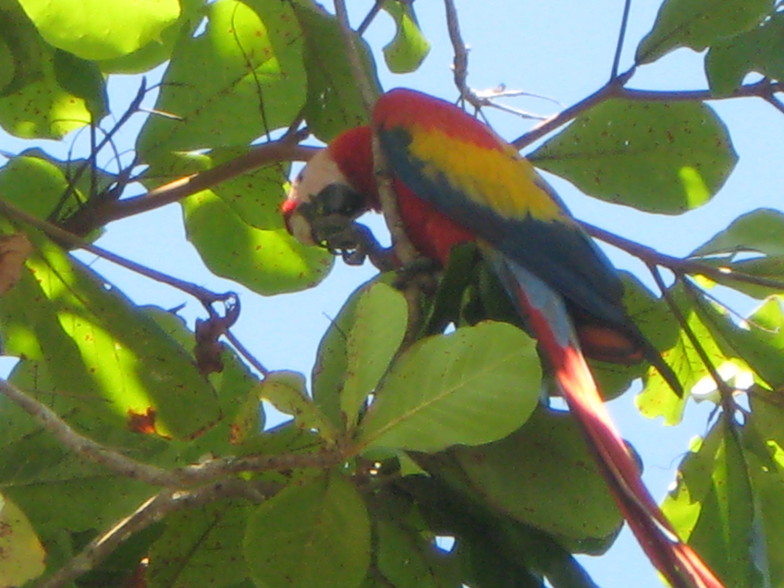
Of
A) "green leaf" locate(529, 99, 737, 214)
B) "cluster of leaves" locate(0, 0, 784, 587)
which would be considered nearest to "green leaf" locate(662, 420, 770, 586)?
"cluster of leaves" locate(0, 0, 784, 587)

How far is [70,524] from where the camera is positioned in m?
1.25

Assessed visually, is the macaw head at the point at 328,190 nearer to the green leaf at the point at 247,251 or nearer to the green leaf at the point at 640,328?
the green leaf at the point at 247,251

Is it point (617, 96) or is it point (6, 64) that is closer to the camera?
point (6, 64)

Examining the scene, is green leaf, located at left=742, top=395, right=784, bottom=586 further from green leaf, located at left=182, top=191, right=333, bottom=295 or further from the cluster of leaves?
green leaf, located at left=182, top=191, right=333, bottom=295

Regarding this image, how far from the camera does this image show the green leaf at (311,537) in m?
1.13

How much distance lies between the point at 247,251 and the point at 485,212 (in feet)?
1.34

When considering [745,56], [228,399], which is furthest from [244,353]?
[745,56]

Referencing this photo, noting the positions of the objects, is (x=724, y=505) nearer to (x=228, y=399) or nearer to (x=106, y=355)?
(x=228, y=399)

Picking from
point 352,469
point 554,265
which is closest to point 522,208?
point 554,265

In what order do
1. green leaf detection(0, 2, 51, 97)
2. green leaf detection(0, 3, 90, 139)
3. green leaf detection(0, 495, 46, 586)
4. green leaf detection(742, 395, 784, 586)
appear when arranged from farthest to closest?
green leaf detection(0, 3, 90, 139) → green leaf detection(742, 395, 784, 586) → green leaf detection(0, 2, 51, 97) → green leaf detection(0, 495, 46, 586)

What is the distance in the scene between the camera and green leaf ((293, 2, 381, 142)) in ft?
5.66

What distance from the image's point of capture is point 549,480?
1274mm

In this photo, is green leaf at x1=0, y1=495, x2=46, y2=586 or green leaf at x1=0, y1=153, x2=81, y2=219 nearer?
green leaf at x1=0, y1=495, x2=46, y2=586

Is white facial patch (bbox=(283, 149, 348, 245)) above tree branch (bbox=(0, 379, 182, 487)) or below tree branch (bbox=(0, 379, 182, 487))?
above
